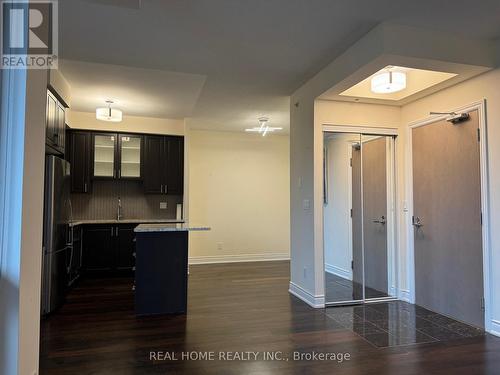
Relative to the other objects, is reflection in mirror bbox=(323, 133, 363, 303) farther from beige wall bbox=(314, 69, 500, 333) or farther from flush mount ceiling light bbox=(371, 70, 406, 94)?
flush mount ceiling light bbox=(371, 70, 406, 94)

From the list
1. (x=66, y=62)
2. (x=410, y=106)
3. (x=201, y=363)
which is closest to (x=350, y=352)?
(x=201, y=363)

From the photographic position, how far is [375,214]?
176 inches

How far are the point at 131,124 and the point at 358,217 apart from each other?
13.9 ft

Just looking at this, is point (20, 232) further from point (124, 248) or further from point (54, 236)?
point (124, 248)

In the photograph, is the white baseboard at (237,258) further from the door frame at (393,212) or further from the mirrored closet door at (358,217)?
the door frame at (393,212)

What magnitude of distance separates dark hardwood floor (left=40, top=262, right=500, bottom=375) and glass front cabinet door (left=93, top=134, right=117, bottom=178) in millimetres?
2148

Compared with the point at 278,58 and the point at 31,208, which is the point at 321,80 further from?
the point at 31,208

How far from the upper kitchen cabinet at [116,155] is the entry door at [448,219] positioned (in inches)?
177

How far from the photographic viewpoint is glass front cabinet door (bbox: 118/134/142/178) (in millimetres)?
5734

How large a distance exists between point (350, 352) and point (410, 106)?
3076 mm

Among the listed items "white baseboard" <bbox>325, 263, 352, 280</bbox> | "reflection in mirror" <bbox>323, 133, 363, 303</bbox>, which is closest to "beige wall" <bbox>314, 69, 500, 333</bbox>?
"reflection in mirror" <bbox>323, 133, 363, 303</bbox>

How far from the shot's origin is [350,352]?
8.86ft

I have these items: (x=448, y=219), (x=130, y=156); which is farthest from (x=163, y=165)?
(x=448, y=219)

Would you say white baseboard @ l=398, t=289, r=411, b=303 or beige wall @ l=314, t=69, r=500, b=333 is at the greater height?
beige wall @ l=314, t=69, r=500, b=333
